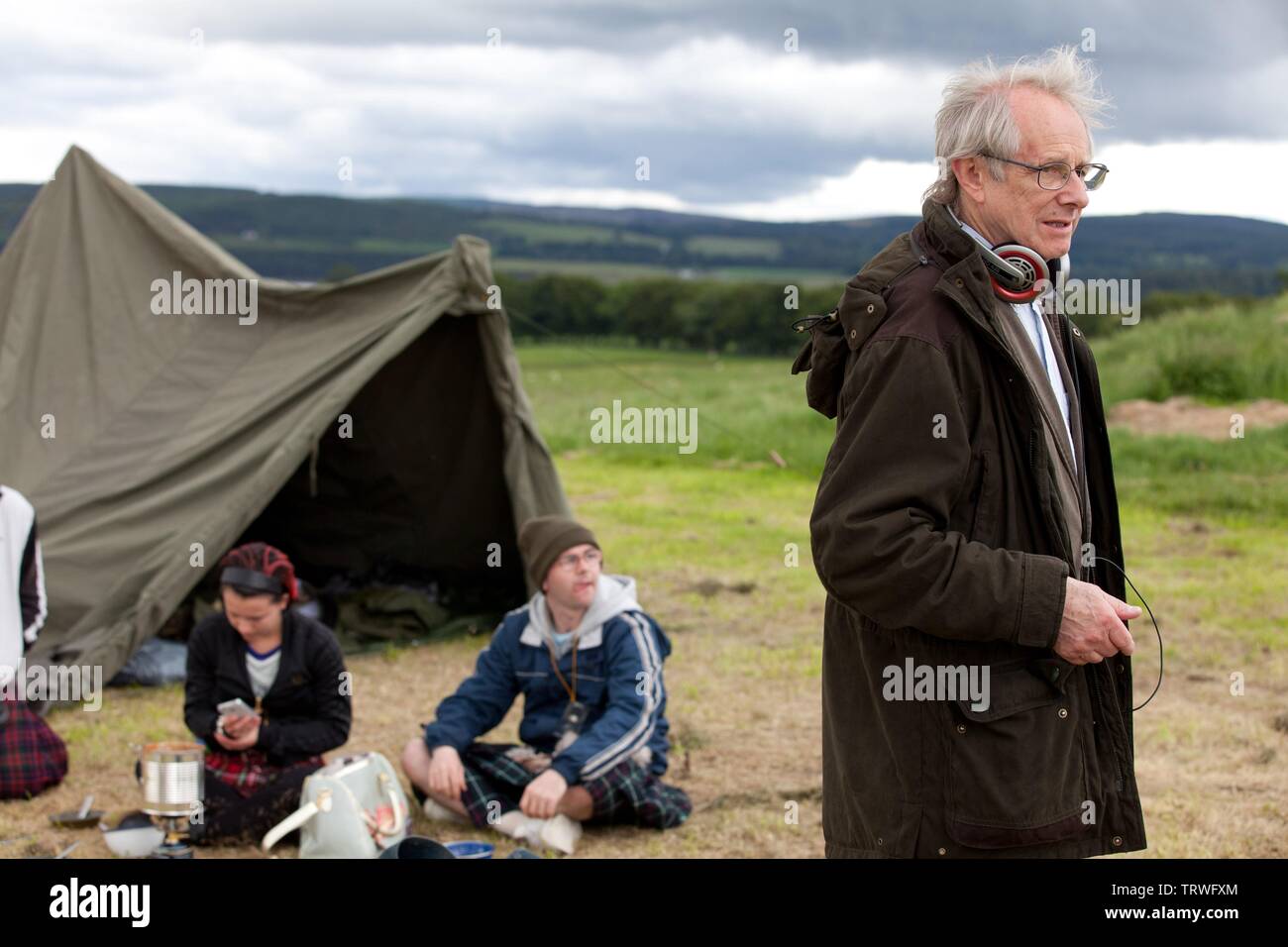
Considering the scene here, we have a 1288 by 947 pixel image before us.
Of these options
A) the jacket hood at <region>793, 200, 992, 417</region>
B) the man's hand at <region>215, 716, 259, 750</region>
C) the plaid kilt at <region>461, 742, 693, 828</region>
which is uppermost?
the jacket hood at <region>793, 200, 992, 417</region>

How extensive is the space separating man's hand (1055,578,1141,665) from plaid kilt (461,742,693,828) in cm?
265

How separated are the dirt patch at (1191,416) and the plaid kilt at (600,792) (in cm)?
927

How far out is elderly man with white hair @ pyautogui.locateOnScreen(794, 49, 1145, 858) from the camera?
83.0 inches

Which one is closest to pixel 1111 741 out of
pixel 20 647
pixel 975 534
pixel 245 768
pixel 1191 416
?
pixel 975 534

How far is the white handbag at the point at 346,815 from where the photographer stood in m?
4.24

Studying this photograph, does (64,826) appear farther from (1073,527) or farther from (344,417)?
(1073,527)

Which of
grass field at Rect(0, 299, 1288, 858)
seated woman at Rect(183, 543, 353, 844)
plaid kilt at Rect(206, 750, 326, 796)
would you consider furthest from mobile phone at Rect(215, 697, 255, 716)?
grass field at Rect(0, 299, 1288, 858)

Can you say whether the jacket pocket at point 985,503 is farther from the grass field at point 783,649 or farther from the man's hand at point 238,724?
the man's hand at point 238,724

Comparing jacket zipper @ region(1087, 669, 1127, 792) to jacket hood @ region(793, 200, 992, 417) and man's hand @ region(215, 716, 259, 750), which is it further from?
man's hand @ region(215, 716, 259, 750)

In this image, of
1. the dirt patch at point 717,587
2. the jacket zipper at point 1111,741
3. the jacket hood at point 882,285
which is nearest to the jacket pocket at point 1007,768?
the jacket zipper at point 1111,741

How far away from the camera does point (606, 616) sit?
4.71m
